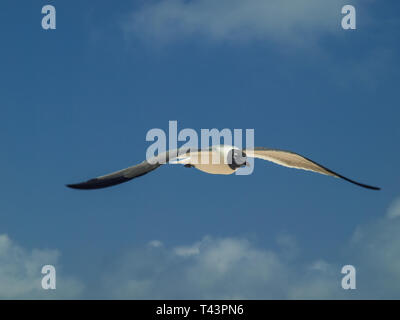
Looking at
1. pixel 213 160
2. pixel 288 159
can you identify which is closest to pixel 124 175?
pixel 213 160

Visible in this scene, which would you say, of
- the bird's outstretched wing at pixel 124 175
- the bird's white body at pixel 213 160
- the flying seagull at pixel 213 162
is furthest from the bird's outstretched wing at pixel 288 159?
the bird's outstretched wing at pixel 124 175

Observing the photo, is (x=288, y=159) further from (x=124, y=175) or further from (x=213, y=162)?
(x=124, y=175)

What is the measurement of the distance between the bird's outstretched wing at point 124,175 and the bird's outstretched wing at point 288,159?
5320 mm

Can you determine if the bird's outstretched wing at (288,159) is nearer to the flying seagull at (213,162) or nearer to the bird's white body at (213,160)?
the flying seagull at (213,162)

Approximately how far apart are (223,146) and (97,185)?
5553 mm

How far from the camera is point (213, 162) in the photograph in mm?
14336

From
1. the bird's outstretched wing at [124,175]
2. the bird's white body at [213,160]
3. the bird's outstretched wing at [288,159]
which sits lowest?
the bird's outstretched wing at [124,175]

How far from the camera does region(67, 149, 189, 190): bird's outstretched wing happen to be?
9539mm

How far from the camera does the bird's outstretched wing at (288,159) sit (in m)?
15.4

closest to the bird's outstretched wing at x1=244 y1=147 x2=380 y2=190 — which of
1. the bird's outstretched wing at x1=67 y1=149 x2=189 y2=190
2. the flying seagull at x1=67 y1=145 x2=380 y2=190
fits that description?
the flying seagull at x1=67 y1=145 x2=380 y2=190

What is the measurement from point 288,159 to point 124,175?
777 cm

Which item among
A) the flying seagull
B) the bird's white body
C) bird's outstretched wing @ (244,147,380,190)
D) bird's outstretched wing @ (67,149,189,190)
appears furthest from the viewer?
bird's outstretched wing @ (244,147,380,190)

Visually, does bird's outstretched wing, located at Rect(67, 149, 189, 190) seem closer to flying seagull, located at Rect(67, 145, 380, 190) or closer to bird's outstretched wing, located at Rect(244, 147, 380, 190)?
flying seagull, located at Rect(67, 145, 380, 190)

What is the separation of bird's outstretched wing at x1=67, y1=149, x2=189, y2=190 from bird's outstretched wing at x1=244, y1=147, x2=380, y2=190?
532 cm
